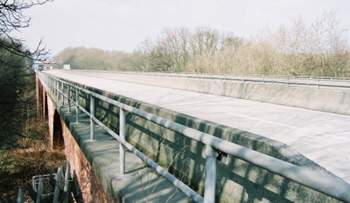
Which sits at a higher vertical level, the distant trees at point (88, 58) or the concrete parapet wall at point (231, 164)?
the distant trees at point (88, 58)

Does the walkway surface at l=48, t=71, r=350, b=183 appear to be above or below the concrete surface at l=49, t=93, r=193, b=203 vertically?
below

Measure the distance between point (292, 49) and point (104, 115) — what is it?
22.7 m

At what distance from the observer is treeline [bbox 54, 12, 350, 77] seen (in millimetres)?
24188

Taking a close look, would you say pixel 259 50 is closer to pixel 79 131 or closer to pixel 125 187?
pixel 79 131

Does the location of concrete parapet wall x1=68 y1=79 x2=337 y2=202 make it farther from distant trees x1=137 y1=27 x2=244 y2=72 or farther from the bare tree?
distant trees x1=137 y1=27 x2=244 y2=72

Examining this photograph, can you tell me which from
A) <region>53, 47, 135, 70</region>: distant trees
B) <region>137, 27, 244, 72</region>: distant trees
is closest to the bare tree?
<region>137, 27, 244, 72</region>: distant trees

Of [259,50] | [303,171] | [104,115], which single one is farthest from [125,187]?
[259,50]

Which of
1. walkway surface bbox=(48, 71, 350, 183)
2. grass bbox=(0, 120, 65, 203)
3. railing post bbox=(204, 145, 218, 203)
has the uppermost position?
railing post bbox=(204, 145, 218, 203)

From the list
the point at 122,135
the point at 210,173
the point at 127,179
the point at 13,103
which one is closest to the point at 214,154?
the point at 210,173

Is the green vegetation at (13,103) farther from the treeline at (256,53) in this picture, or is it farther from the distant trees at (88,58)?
the distant trees at (88,58)

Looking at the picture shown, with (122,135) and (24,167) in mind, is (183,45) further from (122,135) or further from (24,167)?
(122,135)

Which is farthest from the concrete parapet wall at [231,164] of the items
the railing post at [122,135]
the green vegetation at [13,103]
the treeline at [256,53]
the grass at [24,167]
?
the treeline at [256,53]

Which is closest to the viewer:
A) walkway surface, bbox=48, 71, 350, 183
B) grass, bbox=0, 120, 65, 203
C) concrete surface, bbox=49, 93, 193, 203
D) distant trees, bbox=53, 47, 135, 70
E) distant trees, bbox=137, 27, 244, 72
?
concrete surface, bbox=49, 93, 193, 203

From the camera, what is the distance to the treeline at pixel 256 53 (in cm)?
2419
